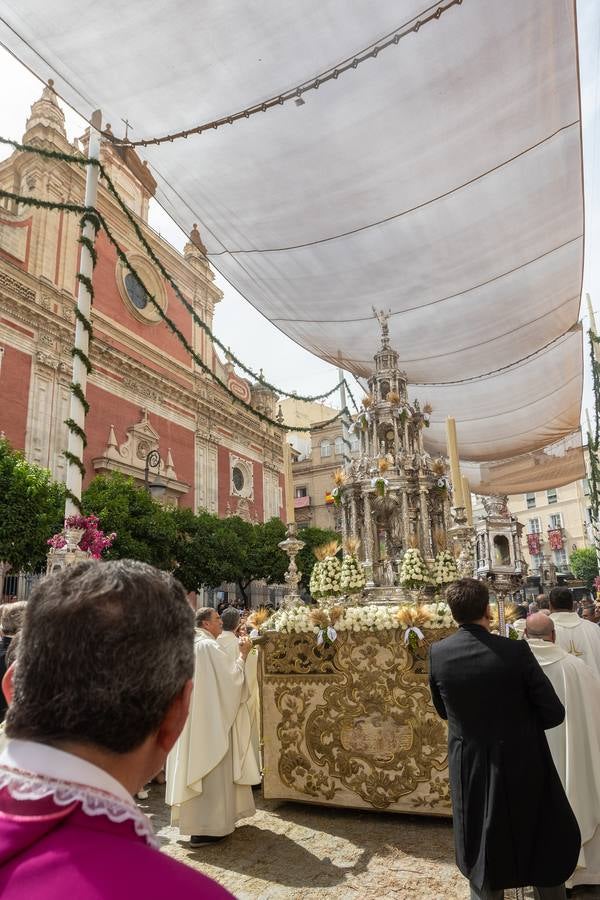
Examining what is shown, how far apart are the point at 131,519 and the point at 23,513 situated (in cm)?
405

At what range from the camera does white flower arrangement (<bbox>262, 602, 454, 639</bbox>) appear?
564cm

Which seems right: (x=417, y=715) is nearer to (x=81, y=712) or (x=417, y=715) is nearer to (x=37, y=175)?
(x=81, y=712)

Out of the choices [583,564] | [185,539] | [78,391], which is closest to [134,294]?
[185,539]

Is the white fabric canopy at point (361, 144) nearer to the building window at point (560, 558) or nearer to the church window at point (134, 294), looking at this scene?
the church window at point (134, 294)

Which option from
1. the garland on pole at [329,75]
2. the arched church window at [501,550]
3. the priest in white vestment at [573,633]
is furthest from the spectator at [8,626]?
the arched church window at [501,550]

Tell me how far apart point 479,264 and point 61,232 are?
804 inches

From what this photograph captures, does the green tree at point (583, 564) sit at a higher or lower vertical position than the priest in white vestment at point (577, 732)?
higher

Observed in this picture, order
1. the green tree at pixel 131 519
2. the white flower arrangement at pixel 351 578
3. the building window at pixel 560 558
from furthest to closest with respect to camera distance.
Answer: the building window at pixel 560 558, the green tree at pixel 131 519, the white flower arrangement at pixel 351 578

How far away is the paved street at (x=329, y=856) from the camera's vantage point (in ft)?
13.1

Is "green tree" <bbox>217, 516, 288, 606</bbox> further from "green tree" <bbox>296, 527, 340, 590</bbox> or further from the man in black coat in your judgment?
the man in black coat

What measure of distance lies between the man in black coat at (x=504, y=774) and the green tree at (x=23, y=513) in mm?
14328

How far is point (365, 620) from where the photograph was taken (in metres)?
5.76

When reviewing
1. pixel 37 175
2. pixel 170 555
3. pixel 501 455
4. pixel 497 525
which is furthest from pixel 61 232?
pixel 497 525

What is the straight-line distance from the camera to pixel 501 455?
15.6 meters
